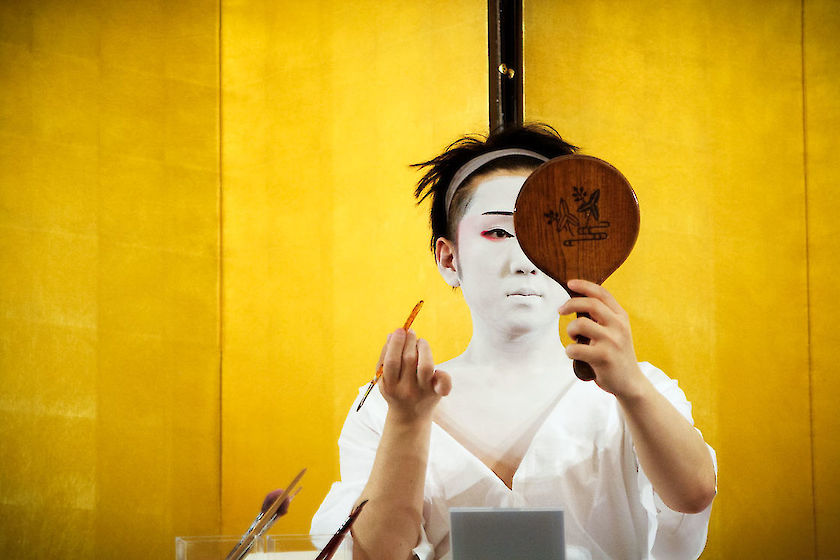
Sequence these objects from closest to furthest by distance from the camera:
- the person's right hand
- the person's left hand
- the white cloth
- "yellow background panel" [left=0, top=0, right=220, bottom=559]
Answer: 1. the person's left hand
2. the person's right hand
3. the white cloth
4. "yellow background panel" [left=0, top=0, right=220, bottom=559]

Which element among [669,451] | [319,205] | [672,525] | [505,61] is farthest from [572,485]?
[505,61]

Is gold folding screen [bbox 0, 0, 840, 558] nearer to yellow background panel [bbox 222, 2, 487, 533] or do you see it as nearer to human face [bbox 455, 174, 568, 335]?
yellow background panel [bbox 222, 2, 487, 533]

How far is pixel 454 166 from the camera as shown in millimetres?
2066

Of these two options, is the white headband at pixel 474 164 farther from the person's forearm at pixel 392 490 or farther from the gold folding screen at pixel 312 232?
the person's forearm at pixel 392 490

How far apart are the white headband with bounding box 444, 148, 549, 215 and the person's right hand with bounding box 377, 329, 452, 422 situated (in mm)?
504

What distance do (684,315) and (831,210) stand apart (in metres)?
0.36

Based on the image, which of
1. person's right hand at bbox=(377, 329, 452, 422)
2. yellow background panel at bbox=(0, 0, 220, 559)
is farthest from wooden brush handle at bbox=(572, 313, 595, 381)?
yellow background panel at bbox=(0, 0, 220, 559)

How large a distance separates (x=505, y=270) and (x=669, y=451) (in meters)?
0.57

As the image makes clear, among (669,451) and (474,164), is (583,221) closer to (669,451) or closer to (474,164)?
(669,451)

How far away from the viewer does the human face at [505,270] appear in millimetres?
1994

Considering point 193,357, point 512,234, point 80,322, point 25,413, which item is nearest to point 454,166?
point 512,234

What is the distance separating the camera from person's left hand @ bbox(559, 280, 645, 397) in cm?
142

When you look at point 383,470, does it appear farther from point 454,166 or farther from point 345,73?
point 345,73

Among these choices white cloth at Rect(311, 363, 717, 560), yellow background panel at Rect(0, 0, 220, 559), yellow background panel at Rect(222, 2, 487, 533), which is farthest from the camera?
yellow background panel at Rect(222, 2, 487, 533)
